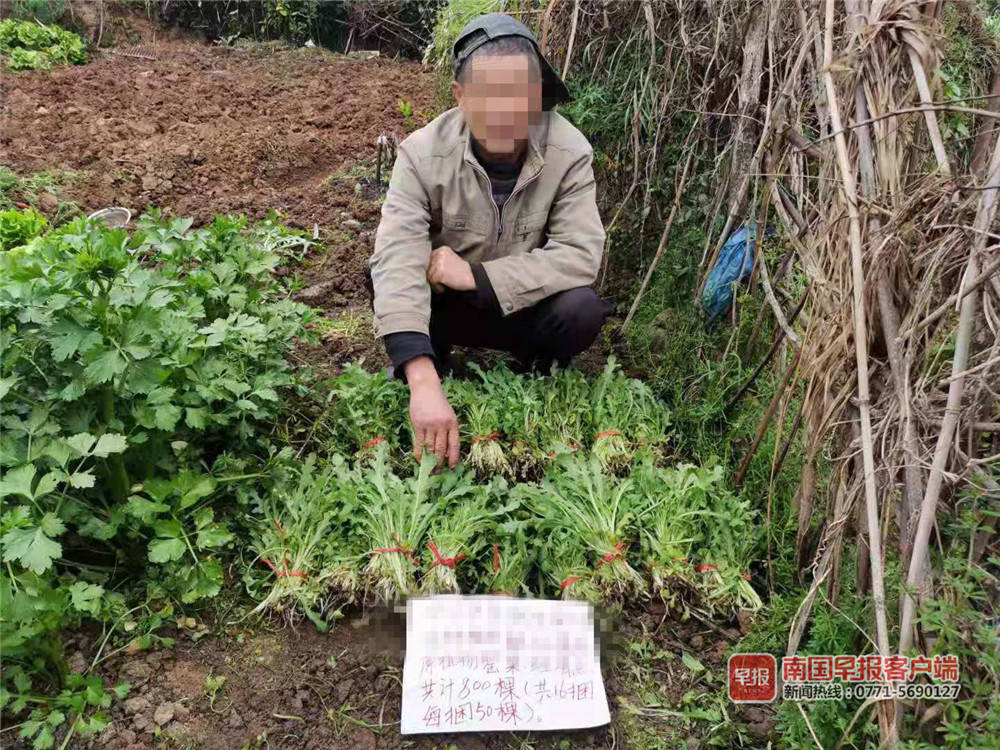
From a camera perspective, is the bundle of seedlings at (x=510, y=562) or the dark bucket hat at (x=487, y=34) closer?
the bundle of seedlings at (x=510, y=562)

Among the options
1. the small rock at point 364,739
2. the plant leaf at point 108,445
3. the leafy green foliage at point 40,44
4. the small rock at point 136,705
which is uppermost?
the leafy green foliage at point 40,44

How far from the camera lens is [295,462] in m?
2.38

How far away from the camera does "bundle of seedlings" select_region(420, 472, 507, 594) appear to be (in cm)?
200

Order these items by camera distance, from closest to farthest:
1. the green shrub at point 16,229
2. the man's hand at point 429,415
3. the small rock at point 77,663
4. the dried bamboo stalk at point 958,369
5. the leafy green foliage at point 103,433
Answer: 1. the dried bamboo stalk at point 958,369
2. the leafy green foliage at point 103,433
3. the small rock at point 77,663
4. the man's hand at point 429,415
5. the green shrub at point 16,229

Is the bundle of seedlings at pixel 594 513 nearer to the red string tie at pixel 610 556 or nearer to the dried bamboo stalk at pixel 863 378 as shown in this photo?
the red string tie at pixel 610 556

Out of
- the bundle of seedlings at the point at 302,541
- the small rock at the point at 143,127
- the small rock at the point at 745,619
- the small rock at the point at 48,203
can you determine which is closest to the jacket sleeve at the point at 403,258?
the bundle of seedlings at the point at 302,541

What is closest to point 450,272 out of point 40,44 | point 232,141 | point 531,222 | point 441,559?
point 531,222

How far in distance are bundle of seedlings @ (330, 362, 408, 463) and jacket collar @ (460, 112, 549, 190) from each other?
2.80ft

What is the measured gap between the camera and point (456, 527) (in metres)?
2.07

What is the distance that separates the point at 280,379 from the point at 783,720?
5.71 feet

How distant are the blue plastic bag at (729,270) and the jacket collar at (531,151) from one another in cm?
88

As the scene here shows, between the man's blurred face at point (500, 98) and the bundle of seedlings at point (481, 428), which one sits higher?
the man's blurred face at point (500, 98)

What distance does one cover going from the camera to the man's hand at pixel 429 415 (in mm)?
2178

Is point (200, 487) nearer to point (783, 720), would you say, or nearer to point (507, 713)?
point (507, 713)
